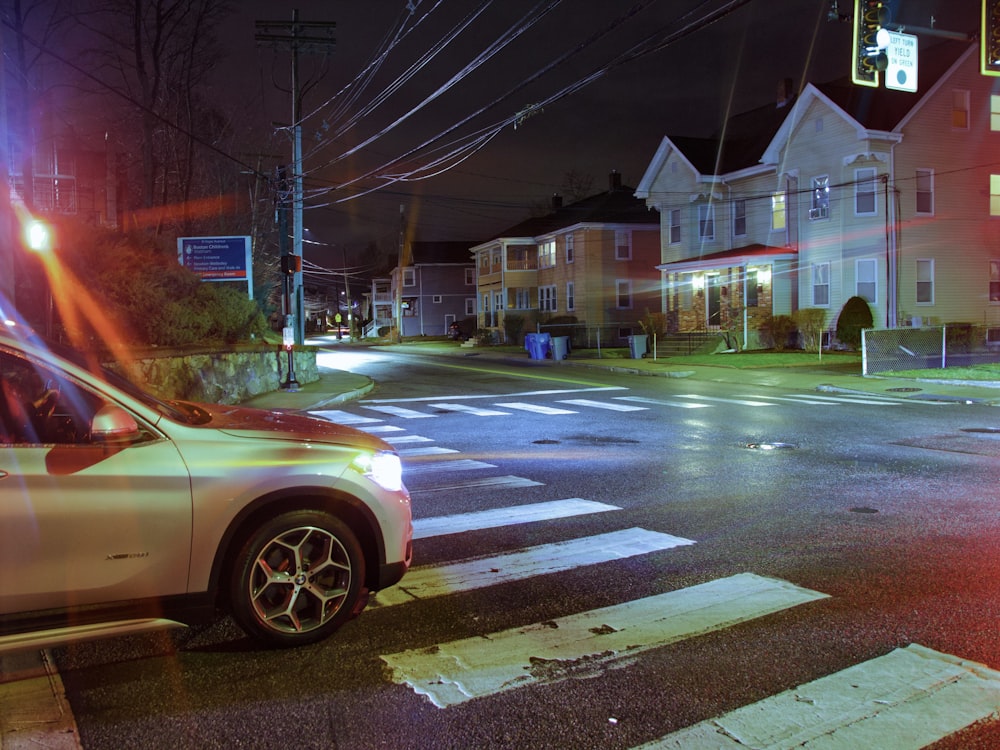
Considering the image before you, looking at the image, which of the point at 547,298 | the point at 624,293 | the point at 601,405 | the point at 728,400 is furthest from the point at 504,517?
the point at 547,298

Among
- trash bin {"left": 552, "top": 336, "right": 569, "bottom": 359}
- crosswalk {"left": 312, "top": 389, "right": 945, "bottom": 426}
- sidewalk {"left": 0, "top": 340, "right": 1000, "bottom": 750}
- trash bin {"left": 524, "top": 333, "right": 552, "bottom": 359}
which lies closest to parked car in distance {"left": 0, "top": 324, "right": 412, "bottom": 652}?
sidewalk {"left": 0, "top": 340, "right": 1000, "bottom": 750}

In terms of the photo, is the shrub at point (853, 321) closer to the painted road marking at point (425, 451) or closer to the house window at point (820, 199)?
the house window at point (820, 199)

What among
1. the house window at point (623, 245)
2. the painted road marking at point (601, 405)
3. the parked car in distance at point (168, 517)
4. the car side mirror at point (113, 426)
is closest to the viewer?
the parked car in distance at point (168, 517)

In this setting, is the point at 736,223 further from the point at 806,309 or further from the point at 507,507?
the point at 507,507

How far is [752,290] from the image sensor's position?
33.6 m

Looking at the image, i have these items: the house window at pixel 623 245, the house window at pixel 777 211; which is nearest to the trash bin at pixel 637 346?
the house window at pixel 777 211

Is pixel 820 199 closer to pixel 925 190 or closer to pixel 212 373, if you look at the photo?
pixel 925 190

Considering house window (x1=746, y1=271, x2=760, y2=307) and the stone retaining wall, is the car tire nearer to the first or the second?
the stone retaining wall

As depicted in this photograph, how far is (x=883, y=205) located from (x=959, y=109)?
5069mm

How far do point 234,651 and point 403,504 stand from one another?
1.18 metres

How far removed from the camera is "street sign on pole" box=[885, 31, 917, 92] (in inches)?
481

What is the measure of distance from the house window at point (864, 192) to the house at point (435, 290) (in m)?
47.4

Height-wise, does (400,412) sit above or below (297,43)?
below

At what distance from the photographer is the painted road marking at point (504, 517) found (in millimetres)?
6863
